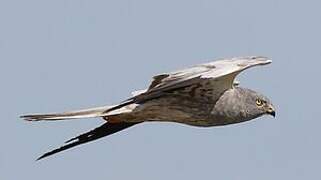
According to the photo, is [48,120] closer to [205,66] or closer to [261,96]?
[205,66]

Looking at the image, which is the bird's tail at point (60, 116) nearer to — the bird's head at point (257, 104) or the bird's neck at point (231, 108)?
the bird's neck at point (231, 108)

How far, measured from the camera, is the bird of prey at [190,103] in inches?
668

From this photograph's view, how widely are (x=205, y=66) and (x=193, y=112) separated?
43.8 inches

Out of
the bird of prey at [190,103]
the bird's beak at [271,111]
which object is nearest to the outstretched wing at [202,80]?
the bird of prey at [190,103]

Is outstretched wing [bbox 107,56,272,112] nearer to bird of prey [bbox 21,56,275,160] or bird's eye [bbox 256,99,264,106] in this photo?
bird of prey [bbox 21,56,275,160]

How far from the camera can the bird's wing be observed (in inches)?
658

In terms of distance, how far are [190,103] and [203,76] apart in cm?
131

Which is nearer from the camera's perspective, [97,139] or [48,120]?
[48,120]

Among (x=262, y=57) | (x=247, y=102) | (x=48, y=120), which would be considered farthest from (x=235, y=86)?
(x=48, y=120)

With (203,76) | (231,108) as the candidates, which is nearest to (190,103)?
(231,108)

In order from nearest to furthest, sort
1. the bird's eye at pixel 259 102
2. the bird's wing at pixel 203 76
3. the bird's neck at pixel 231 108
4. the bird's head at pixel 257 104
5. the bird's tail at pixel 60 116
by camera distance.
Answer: the bird's wing at pixel 203 76 < the bird's tail at pixel 60 116 < the bird's neck at pixel 231 108 < the bird's head at pixel 257 104 < the bird's eye at pixel 259 102

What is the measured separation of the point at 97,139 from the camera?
61.5 ft

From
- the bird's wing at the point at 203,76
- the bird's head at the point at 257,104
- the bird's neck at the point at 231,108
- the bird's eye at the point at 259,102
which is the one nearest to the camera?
the bird's wing at the point at 203,76

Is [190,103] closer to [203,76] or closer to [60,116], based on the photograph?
[203,76]
